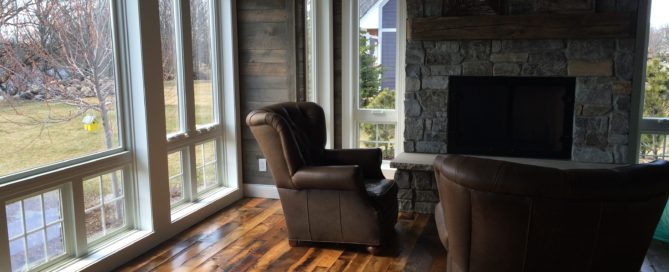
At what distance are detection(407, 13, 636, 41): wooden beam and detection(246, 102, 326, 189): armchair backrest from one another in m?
1.49

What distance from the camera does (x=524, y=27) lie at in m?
4.33

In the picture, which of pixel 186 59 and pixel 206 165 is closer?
pixel 186 59

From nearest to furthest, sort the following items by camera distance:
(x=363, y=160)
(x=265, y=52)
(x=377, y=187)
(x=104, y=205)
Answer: (x=104, y=205) < (x=377, y=187) < (x=363, y=160) < (x=265, y=52)

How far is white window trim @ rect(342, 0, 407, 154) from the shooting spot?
16.6 feet

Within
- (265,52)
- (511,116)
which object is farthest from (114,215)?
(511,116)

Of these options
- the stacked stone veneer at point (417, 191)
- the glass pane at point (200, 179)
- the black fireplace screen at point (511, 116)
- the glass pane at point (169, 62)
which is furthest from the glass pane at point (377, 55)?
the glass pane at point (169, 62)

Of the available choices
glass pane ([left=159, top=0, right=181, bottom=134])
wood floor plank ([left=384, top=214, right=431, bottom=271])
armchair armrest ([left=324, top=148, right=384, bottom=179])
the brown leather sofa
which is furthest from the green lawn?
the brown leather sofa

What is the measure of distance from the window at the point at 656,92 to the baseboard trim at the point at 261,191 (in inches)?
127

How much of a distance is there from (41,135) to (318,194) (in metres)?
1.66

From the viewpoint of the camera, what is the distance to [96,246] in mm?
3256

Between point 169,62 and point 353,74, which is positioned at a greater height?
point 169,62

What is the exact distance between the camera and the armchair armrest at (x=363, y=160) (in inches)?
158

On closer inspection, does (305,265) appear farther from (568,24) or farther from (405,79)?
(568,24)

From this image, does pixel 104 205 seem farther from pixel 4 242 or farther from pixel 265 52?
pixel 265 52
